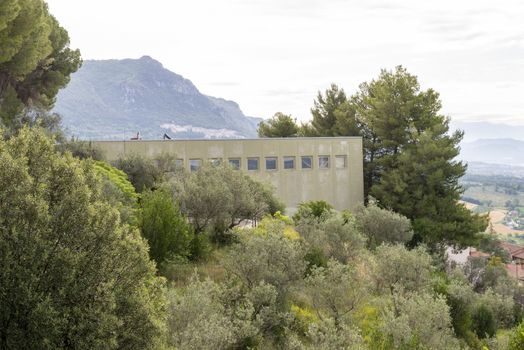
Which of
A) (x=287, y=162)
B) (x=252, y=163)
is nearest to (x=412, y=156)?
(x=287, y=162)

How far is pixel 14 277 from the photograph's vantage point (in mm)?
6938

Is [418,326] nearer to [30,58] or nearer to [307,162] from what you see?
[30,58]

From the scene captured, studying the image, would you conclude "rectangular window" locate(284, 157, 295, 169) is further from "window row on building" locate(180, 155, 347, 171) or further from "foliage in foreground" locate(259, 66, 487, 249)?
"foliage in foreground" locate(259, 66, 487, 249)

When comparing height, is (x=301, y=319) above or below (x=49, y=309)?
below

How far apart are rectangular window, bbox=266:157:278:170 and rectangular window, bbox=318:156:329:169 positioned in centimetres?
317

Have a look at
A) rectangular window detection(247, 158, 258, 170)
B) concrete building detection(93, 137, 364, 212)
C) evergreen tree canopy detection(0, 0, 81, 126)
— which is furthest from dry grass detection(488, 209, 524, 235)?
evergreen tree canopy detection(0, 0, 81, 126)

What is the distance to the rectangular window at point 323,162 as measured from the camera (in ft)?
121

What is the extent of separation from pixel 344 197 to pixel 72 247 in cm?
3117

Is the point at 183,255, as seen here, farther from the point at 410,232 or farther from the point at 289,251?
the point at 410,232

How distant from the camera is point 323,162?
3716 cm

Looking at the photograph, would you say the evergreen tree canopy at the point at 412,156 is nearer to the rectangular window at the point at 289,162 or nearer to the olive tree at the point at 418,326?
the rectangular window at the point at 289,162

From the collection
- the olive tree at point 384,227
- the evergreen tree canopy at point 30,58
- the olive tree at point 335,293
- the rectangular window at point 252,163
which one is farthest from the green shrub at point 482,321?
the evergreen tree canopy at point 30,58

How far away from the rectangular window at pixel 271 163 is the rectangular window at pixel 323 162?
3.17m

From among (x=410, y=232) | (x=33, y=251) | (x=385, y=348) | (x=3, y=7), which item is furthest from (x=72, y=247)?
(x=410, y=232)
